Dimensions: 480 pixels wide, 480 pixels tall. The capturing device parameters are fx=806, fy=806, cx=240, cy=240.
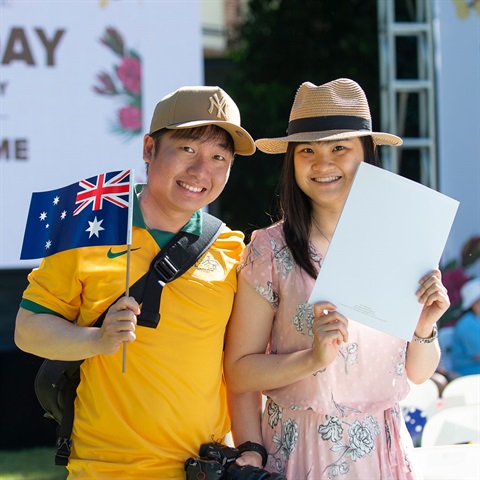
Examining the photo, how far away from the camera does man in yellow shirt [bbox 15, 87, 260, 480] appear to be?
2.09 m

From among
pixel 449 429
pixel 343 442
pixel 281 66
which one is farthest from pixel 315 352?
pixel 281 66

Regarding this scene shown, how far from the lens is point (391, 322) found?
2127 mm

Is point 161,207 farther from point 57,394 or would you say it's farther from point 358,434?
point 358,434

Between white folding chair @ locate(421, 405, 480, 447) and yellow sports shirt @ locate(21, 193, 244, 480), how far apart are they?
75.4 inches

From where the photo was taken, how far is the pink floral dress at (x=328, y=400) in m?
2.20

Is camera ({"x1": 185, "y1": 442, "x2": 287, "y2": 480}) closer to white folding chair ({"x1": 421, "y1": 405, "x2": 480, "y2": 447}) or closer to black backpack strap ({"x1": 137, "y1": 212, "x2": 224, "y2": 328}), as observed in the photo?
black backpack strap ({"x1": 137, "y1": 212, "x2": 224, "y2": 328})

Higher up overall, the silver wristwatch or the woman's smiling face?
the woman's smiling face

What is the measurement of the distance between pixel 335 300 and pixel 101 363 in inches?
25.5

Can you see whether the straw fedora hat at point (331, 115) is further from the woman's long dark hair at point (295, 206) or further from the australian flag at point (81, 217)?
the australian flag at point (81, 217)

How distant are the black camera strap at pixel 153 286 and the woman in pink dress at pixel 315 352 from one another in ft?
0.55

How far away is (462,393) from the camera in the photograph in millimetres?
4605

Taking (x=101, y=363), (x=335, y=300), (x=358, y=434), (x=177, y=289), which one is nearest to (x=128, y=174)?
(x=177, y=289)

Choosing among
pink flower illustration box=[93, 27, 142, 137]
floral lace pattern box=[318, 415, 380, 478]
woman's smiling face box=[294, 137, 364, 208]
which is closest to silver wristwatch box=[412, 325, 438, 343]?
floral lace pattern box=[318, 415, 380, 478]

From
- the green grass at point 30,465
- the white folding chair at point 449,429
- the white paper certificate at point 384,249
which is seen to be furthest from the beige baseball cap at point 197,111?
the green grass at point 30,465
